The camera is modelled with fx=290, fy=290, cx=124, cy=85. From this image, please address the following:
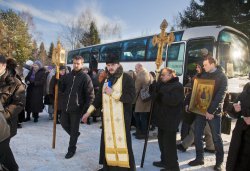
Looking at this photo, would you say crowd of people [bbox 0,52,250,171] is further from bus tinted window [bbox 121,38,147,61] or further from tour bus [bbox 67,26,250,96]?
bus tinted window [bbox 121,38,147,61]

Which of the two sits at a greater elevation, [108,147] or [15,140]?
[108,147]

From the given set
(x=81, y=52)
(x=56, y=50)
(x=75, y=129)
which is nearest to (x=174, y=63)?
(x=56, y=50)

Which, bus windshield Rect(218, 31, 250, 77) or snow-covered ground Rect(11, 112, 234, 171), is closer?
snow-covered ground Rect(11, 112, 234, 171)

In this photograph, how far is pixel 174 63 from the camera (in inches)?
449

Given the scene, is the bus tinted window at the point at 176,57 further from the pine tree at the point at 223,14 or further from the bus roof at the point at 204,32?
the pine tree at the point at 223,14

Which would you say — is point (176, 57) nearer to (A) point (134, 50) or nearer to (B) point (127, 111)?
(A) point (134, 50)

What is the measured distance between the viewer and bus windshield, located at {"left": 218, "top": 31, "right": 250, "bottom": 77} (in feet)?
33.0

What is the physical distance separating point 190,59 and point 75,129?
641cm

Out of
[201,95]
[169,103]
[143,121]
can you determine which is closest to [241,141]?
[169,103]

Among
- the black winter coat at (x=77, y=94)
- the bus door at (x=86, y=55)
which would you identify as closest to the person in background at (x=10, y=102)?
the black winter coat at (x=77, y=94)

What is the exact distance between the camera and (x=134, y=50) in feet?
46.7

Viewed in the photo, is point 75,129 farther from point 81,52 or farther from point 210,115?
point 81,52

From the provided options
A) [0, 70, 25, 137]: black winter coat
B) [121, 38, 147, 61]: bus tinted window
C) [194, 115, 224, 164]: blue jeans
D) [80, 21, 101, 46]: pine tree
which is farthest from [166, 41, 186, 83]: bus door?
[80, 21, 101, 46]: pine tree

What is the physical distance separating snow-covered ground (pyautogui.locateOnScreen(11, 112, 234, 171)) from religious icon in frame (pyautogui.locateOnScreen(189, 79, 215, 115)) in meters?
1.09
